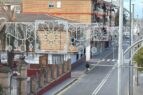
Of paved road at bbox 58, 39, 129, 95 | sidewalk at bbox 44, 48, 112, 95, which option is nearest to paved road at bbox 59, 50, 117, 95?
paved road at bbox 58, 39, 129, 95

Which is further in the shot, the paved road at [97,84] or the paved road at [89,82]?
the paved road at [89,82]

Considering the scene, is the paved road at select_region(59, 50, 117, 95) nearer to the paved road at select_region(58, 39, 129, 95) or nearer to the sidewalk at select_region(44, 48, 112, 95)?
the paved road at select_region(58, 39, 129, 95)

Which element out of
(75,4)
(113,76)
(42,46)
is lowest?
(113,76)

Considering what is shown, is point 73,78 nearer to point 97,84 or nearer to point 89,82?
point 89,82

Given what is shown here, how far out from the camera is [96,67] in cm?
6700

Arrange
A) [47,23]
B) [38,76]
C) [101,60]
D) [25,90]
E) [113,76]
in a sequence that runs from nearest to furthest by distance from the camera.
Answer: [25,90] < [38,76] < [47,23] < [113,76] < [101,60]

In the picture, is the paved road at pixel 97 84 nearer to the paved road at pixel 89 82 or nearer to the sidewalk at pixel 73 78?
the paved road at pixel 89 82

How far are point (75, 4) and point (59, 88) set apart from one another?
103ft

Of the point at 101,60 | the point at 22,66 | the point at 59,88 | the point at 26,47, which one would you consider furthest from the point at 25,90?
the point at 101,60

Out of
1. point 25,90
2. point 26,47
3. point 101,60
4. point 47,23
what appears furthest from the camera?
point 101,60

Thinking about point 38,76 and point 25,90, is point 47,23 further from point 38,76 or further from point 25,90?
point 25,90

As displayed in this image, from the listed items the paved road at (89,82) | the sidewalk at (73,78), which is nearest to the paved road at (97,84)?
the paved road at (89,82)

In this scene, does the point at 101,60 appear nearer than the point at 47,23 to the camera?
No

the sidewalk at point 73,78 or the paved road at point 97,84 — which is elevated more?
the sidewalk at point 73,78
